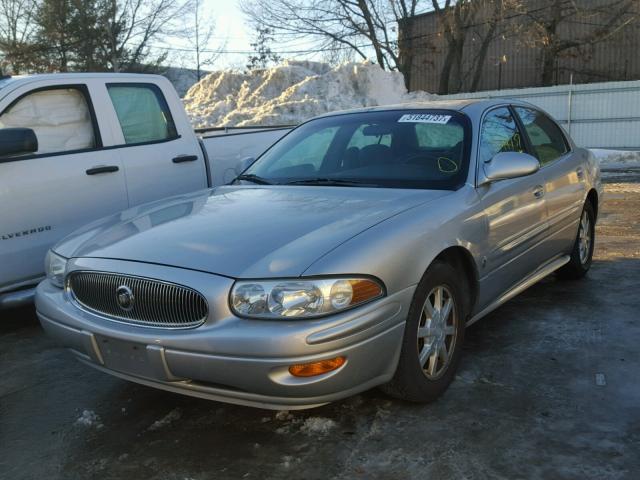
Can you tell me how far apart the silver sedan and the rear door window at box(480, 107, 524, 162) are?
2 cm

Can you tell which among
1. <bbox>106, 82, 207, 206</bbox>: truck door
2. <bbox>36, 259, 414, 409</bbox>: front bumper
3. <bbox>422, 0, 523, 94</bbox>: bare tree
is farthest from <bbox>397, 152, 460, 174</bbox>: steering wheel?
<bbox>422, 0, 523, 94</bbox>: bare tree

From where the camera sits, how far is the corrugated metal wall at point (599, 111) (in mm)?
20469

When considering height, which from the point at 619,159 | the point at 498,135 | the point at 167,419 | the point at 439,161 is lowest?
the point at 619,159

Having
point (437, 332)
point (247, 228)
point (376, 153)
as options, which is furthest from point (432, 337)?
point (376, 153)

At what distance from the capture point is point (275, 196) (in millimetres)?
3748

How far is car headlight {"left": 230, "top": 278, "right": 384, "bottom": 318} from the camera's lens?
2.65 metres

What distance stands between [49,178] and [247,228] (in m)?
2.27

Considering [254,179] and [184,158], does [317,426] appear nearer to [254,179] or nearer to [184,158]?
[254,179]

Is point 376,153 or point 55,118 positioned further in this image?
point 55,118

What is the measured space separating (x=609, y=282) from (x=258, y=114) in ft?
46.8

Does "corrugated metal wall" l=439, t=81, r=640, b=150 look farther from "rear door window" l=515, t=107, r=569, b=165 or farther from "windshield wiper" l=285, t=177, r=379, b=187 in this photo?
"windshield wiper" l=285, t=177, r=379, b=187

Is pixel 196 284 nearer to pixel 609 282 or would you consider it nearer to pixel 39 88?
pixel 39 88

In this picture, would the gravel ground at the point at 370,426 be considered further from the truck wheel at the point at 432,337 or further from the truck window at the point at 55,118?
the truck window at the point at 55,118

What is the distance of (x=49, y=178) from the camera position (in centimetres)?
469
